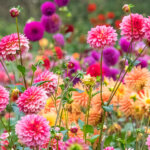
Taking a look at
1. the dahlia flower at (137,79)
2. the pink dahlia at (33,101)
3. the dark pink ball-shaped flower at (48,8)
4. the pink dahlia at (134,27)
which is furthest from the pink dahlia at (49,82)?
the dark pink ball-shaped flower at (48,8)

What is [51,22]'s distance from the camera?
2152 mm

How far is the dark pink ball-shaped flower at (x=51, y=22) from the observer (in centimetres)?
214

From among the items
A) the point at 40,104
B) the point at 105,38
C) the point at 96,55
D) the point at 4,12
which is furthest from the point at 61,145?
the point at 4,12

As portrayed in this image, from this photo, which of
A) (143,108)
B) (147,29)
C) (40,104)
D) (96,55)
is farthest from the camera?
(96,55)

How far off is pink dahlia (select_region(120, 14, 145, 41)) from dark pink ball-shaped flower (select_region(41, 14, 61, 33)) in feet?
4.07

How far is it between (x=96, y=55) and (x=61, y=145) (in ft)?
4.28

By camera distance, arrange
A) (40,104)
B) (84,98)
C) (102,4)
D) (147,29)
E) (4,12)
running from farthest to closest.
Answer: (4,12) → (102,4) → (84,98) → (147,29) → (40,104)

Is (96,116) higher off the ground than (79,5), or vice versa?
(79,5)

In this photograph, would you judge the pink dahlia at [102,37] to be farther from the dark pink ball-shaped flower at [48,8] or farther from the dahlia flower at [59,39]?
the dahlia flower at [59,39]

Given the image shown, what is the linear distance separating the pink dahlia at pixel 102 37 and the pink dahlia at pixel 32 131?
33cm

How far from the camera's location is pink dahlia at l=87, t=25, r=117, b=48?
36.4 inches

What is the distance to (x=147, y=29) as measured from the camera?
0.91m

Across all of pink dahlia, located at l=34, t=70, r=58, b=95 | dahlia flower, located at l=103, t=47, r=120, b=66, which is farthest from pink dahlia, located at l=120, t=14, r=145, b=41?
dahlia flower, located at l=103, t=47, r=120, b=66

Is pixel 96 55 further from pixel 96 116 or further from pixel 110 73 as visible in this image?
pixel 96 116
